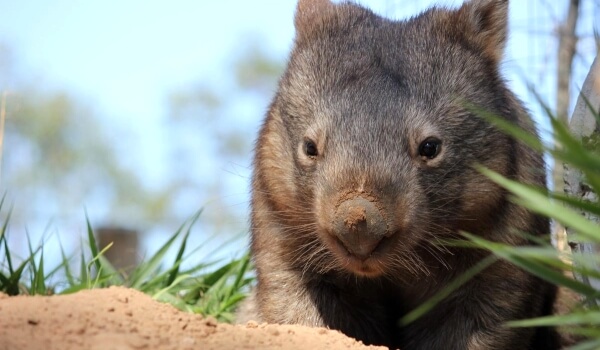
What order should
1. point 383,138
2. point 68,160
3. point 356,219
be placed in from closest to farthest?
point 356,219, point 383,138, point 68,160

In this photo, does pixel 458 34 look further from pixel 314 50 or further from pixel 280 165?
pixel 280 165

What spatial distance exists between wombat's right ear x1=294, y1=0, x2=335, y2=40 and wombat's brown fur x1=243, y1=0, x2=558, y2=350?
0.01 m

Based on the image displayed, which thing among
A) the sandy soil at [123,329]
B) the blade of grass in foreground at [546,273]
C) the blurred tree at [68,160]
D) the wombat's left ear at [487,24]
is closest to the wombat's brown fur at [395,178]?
the wombat's left ear at [487,24]

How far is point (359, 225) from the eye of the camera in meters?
4.19

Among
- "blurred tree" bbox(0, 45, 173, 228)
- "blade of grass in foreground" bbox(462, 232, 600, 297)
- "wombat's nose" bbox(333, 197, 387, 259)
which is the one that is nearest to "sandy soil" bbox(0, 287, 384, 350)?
"wombat's nose" bbox(333, 197, 387, 259)

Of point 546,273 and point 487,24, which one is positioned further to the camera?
point 487,24

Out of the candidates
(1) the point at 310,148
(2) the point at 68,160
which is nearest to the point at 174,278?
(1) the point at 310,148

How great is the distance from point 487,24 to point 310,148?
4.08 feet

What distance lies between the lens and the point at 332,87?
4980 mm

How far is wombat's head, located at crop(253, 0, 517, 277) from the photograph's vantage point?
442 cm

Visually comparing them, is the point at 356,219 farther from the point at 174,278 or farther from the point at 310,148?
the point at 174,278

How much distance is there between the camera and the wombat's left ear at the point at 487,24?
5.30 metres

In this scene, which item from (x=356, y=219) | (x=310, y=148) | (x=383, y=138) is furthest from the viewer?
(x=310, y=148)

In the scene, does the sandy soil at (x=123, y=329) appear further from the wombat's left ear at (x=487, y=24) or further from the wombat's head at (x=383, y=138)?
the wombat's left ear at (x=487, y=24)
